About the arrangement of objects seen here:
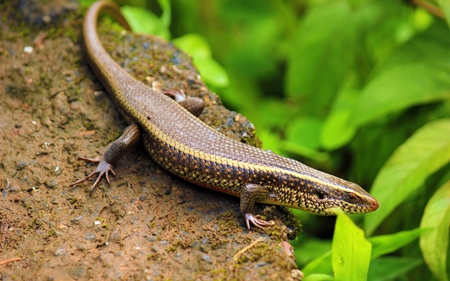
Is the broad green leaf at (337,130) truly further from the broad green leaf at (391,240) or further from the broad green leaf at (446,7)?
the broad green leaf at (391,240)

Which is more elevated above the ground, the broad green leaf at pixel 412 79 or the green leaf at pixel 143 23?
the broad green leaf at pixel 412 79

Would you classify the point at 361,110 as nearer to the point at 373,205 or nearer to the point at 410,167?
the point at 410,167

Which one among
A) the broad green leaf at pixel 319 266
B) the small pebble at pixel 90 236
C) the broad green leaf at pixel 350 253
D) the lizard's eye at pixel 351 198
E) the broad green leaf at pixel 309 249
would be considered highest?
the broad green leaf at pixel 350 253

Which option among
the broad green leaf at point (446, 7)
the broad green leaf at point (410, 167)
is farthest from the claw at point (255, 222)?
the broad green leaf at point (446, 7)

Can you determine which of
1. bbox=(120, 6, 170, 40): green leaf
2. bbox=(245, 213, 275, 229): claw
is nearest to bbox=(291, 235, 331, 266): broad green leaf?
bbox=(245, 213, 275, 229): claw

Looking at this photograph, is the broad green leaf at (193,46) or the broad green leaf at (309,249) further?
the broad green leaf at (193,46)

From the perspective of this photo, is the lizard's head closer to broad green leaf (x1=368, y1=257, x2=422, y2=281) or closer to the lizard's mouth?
the lizard's mouth

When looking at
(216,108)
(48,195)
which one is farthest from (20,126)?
(216,108)

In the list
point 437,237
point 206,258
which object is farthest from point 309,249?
point 206,258
